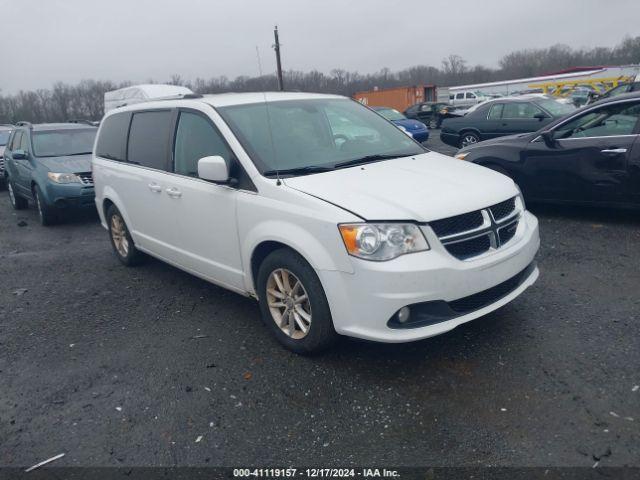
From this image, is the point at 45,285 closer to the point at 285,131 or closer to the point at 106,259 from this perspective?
the point at 106,259

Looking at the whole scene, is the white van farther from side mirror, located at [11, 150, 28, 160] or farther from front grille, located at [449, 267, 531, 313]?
front grille, located at [449, 267, 531, 313]

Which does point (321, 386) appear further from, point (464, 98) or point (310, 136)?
point (464, 98)

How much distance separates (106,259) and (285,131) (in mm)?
3707

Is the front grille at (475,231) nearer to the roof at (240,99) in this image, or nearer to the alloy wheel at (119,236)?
the roof at (240,99)

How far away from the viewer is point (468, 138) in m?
14.1

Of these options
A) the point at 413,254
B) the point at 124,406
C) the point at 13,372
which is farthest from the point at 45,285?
the point at 413,254

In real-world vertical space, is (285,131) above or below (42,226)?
above

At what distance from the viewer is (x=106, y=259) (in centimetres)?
671

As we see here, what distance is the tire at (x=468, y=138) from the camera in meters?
13.9

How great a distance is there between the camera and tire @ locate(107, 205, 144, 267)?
5891 mm

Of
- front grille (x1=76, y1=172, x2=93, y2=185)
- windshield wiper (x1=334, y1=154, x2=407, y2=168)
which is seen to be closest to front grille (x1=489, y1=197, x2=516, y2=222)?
windshield wiper (x1=334, y1=154, x2=407, y2=168)

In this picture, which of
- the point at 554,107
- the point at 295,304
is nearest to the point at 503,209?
the point at 295,304

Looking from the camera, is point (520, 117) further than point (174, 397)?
Yes

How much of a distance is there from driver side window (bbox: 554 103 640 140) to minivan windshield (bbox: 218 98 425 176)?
9.37 feet
